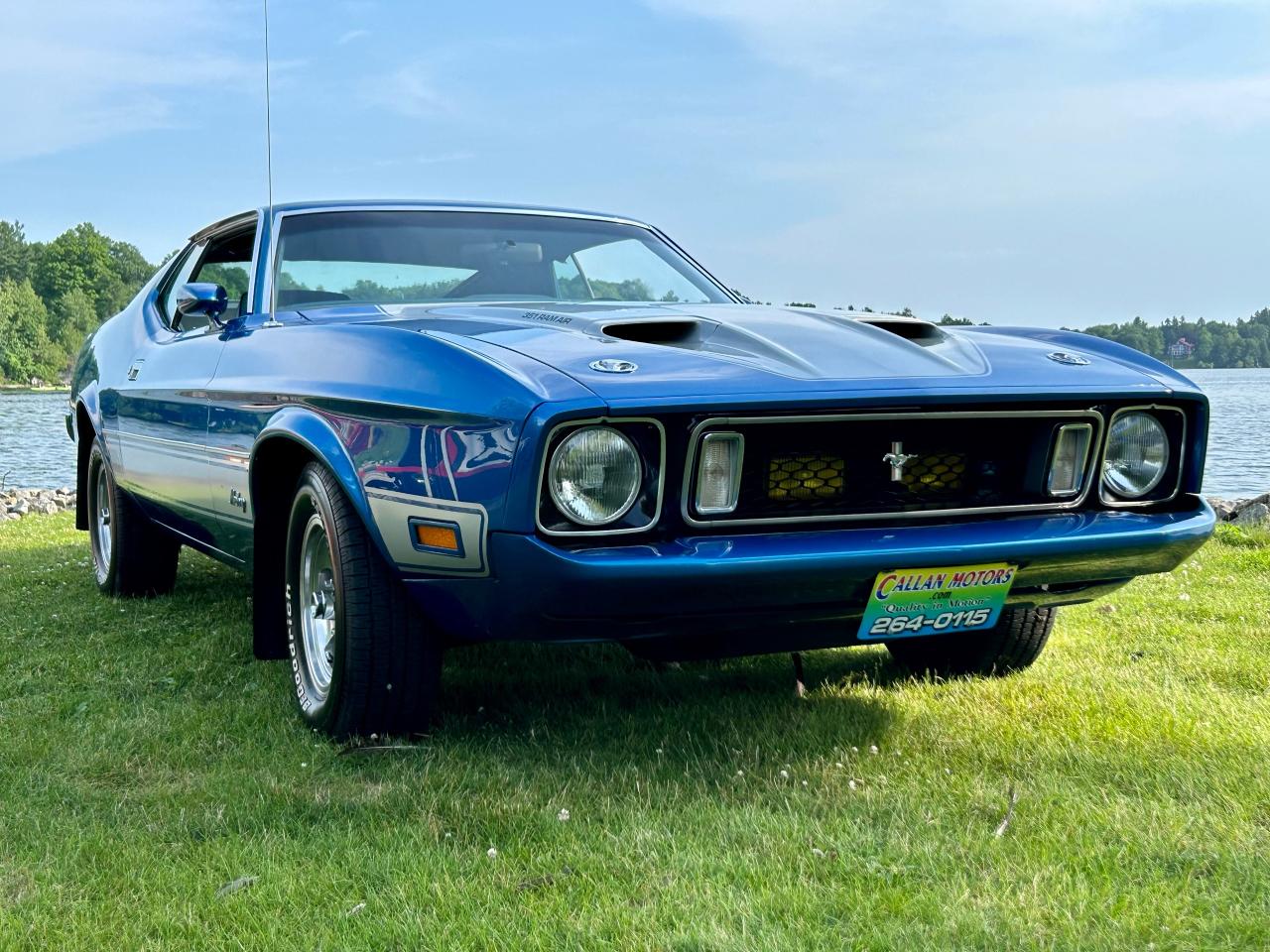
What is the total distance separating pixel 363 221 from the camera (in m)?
4.11

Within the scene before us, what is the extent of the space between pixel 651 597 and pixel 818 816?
1.87 feet

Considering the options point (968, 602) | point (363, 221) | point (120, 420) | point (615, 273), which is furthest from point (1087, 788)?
point (120, 420)

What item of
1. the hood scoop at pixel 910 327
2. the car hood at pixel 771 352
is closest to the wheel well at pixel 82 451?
the car hood at pixel 771 352

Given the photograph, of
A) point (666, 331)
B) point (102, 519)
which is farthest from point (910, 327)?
point (102, 519)

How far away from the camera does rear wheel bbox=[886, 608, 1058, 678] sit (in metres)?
3.81

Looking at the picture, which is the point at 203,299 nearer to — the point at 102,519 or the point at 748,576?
the point at 102,519

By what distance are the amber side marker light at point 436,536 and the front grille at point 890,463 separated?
496 mm

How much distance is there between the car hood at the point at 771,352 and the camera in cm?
263

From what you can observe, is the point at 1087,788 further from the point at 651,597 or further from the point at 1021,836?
the point at 651,597

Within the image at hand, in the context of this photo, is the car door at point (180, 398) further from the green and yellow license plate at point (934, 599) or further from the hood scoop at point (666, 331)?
the green and yellow license plate at point (934, 599)

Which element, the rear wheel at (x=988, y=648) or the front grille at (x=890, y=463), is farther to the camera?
the rear wheel at (x=988, y=648)

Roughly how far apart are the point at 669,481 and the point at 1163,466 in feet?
4.41

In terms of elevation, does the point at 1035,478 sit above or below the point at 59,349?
above

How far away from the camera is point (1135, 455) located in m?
3.12
